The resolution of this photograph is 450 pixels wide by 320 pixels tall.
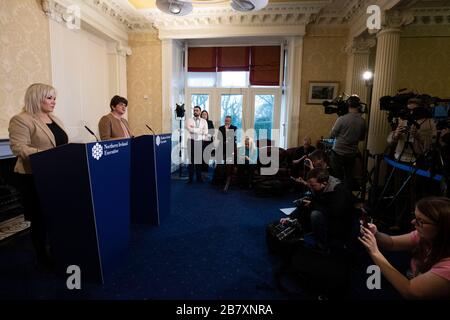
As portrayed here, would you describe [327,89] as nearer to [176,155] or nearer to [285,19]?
[285,19]

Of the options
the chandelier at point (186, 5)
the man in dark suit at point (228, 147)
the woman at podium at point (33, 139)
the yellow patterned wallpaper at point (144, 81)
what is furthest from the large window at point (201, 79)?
the woman at podium at point (33, 139)

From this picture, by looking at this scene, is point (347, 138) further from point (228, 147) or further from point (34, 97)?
point (34, 97)

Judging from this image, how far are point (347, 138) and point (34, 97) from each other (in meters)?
3.48

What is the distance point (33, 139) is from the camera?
1905mm

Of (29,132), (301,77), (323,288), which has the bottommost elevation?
(323,288)

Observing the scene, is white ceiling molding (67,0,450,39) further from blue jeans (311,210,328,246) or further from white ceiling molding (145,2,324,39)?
blue jeans (311,210,328,246)

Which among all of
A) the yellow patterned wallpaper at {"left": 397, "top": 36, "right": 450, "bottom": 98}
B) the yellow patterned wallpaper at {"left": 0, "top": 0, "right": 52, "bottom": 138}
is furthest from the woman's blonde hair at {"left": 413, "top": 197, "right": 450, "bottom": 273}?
the yellow patterned wallpaper at {"left": 397, "top": 36, "right": 450, "bottom": 98}

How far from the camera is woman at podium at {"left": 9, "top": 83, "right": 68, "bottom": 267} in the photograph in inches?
72.2

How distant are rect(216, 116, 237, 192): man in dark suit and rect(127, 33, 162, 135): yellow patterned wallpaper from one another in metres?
1.68

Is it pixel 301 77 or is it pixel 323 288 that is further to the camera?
pixel 301 77

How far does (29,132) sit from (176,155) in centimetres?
425

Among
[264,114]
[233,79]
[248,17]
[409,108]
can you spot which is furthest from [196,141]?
Answer: [409,108]

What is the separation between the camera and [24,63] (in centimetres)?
328
